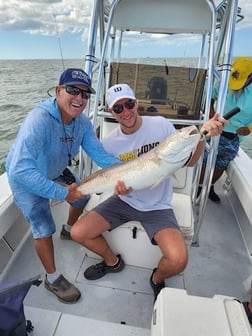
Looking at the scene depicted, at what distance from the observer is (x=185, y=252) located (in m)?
2.20

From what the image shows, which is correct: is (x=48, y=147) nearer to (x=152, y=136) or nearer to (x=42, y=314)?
(x=152, y=136)

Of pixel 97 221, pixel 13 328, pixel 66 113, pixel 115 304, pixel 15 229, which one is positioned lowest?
pixel 115 304

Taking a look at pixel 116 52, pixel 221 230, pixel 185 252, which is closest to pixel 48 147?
pixel 185 252

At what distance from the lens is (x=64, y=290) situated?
7.71 feet

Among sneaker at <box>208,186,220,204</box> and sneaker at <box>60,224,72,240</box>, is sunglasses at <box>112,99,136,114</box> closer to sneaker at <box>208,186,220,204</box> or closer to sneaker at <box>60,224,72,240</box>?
sneaker at <box>60,224,72,240</box>

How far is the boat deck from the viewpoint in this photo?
2.10 meters

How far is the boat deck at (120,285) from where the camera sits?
2.10 metres

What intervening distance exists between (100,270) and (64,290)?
1.24 ft

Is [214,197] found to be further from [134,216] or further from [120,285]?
[120,285]

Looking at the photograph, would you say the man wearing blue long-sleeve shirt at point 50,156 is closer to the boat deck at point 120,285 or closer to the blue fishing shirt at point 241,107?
the boat deck at point 120,285

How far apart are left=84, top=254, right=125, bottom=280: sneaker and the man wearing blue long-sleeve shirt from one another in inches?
8.1

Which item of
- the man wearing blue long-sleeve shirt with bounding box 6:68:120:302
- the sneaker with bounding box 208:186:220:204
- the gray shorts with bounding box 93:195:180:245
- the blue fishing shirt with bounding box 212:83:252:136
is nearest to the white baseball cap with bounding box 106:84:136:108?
the man wearing blue long-sleeve shirt with bounding box 6:68:120:302

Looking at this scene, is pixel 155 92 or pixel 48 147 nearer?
pixel 48 147

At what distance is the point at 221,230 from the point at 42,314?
2.21m
